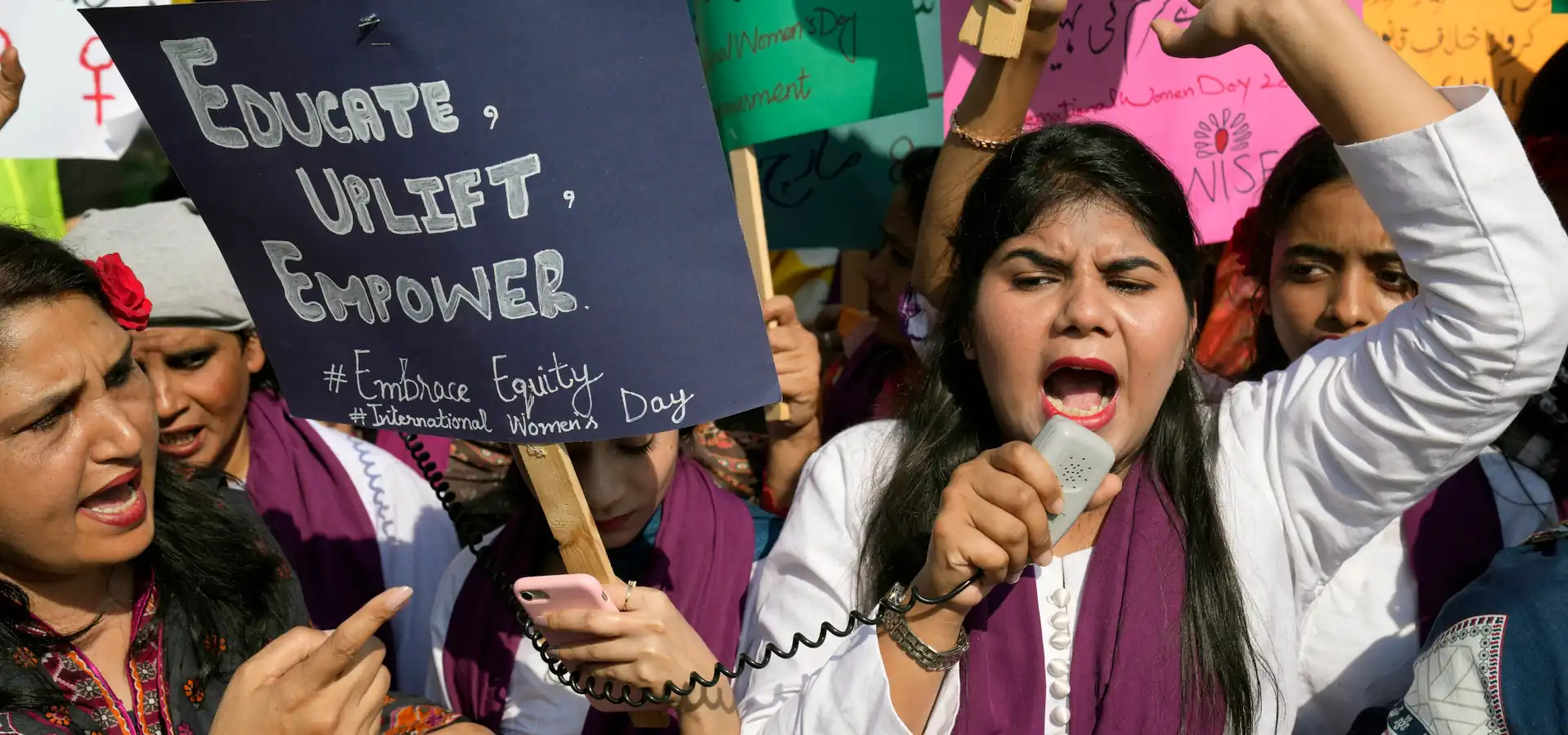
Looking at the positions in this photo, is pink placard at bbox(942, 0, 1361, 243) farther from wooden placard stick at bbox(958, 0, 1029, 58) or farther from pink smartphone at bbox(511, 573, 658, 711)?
pink smartphone at bbox(511, 573, 658, 711)

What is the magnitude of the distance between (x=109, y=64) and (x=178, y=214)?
1.61 feet

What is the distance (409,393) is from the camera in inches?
90.6

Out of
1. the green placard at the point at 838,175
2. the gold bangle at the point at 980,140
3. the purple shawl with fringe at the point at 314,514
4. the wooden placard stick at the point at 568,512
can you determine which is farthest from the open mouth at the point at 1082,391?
the green placard at the point at 838,175

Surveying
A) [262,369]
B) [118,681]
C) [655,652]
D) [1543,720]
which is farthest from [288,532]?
[1543,720]

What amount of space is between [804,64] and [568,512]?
1.47m

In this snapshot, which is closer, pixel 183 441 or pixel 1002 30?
pixel 1002 30

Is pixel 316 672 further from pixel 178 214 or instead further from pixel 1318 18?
pixel 178 214

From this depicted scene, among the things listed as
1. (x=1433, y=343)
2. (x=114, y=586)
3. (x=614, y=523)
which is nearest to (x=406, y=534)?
(x=614, y=523)

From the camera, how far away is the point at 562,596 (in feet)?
7.10

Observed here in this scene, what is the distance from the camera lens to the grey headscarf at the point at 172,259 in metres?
3.61

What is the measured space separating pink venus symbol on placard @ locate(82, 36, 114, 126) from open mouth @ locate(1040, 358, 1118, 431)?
2572 mm

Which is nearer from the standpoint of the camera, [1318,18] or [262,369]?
[1318,18]

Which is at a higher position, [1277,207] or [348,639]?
[1277,207]

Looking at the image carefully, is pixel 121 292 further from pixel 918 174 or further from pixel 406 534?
pixel 918 174
